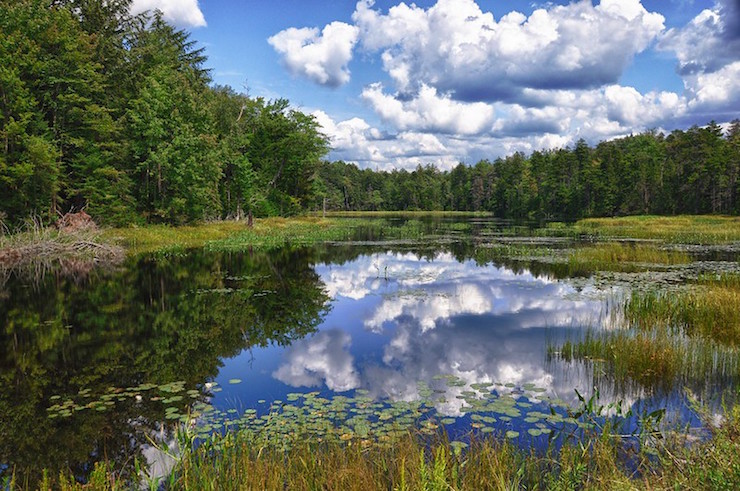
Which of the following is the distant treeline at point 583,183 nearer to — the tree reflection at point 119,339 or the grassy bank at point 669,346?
the tree reflection at point 119,339

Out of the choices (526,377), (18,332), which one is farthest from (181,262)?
(526,377)

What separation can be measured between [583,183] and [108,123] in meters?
91.4

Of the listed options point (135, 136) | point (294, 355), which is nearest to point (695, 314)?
point (294, 355)

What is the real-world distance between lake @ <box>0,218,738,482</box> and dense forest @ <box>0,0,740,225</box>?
13515 millimetres

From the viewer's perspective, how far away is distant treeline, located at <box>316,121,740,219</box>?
77.9m

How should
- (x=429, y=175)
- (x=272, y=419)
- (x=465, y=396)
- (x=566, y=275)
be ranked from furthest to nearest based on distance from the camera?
(x=429, y=175)
(x=566, y=275)
(x=465, y=396)
(x=272, y=419)

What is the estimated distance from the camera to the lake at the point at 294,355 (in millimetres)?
7613

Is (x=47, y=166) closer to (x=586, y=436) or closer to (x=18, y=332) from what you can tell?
(x=18, y=332)

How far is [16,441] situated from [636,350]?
447 inches

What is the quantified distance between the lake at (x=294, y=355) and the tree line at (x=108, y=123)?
12.9 metres

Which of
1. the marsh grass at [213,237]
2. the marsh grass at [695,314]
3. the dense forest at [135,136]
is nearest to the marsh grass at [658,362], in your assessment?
the marsh grass at [695,314]

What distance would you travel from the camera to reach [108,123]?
119ft

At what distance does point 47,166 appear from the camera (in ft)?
103

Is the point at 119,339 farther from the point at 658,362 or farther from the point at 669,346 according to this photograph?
the point at 669,346
